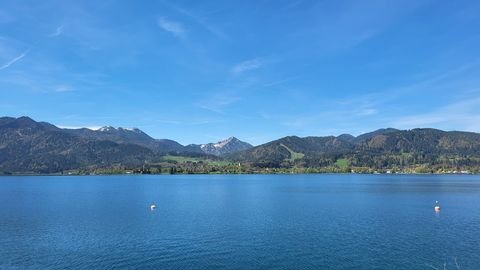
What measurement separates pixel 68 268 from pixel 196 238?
19.6 m

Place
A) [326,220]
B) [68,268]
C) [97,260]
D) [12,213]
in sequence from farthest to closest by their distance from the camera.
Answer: [12,213]
[326,220]
[97,260]
[68,268]

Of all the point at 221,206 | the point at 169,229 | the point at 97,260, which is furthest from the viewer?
the point at 221,206

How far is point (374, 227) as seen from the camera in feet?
228

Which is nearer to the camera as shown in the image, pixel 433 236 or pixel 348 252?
pixel 348 252

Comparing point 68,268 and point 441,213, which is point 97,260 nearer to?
point 68,268

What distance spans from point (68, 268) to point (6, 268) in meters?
7.12

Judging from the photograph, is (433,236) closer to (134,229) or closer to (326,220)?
(326,220)

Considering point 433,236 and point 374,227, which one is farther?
point 374,227

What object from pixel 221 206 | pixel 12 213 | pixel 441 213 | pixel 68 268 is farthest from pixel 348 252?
pixel 12 213

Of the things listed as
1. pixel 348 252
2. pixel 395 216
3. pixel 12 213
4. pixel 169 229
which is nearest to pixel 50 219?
pixel 12 213

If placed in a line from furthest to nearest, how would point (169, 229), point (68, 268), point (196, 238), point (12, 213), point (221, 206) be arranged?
point (221, 206)
point (12, 213)
point (169, 229)
point (196, 238)
point (68, 268)

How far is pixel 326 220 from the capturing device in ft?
255


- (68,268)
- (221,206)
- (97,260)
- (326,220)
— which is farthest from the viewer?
(221,206)

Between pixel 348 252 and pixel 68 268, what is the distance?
3356 centimetres
